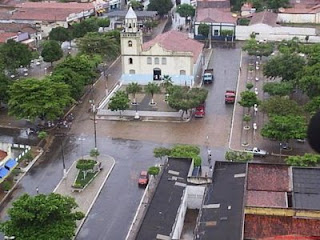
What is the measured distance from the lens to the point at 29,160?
105ft

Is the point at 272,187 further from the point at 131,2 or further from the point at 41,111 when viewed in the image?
the point at 131,2

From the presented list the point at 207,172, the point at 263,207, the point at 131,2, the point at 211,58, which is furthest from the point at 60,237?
the point at 131,2

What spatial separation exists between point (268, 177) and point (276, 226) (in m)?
4.27

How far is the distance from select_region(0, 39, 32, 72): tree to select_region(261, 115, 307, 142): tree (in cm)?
2591

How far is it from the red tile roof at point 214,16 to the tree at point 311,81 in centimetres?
2358

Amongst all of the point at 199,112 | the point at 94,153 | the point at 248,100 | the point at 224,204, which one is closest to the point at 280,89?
the point at 248,100

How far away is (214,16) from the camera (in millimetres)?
63062

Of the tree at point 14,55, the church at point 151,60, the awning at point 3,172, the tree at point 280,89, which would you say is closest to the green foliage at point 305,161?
the tree at point 280,89

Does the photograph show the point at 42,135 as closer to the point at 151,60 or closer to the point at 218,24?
the point at 151,60

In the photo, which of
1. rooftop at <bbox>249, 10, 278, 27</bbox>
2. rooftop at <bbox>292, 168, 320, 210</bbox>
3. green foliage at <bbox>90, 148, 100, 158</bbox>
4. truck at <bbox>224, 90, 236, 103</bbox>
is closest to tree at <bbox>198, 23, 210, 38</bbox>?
rooftop at <bbox>249, 10, 278, 27</bbox>

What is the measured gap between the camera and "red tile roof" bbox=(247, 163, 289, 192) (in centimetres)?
2358

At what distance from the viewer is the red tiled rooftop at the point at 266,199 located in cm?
2183

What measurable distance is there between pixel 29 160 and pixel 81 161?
393cm

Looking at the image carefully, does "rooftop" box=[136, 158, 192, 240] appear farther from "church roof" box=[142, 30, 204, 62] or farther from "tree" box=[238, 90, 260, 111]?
"church roof" box=[142, 30, 204, 62]
